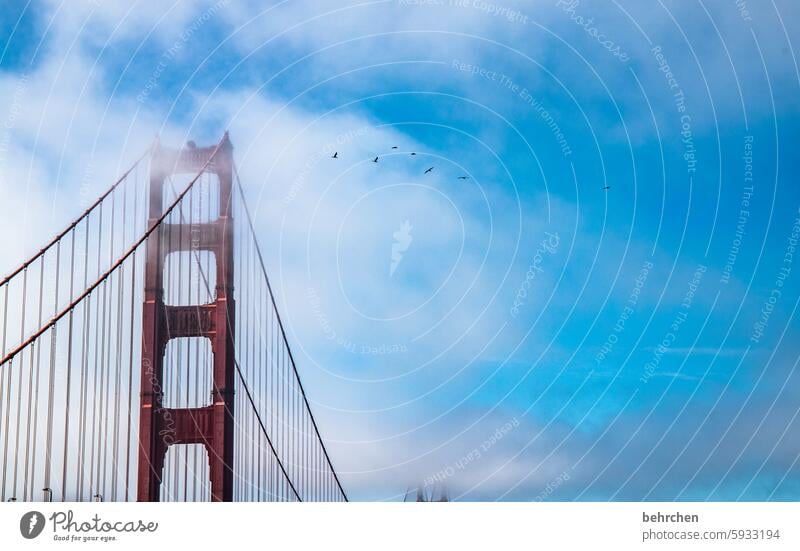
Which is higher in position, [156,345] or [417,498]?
[156,345]

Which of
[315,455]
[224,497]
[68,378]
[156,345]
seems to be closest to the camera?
[68,378]

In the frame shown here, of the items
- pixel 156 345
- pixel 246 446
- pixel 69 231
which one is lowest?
pixel 246 446

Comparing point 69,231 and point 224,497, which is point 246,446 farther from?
point 69,231

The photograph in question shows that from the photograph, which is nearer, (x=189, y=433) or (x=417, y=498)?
(x=417, y=498)
